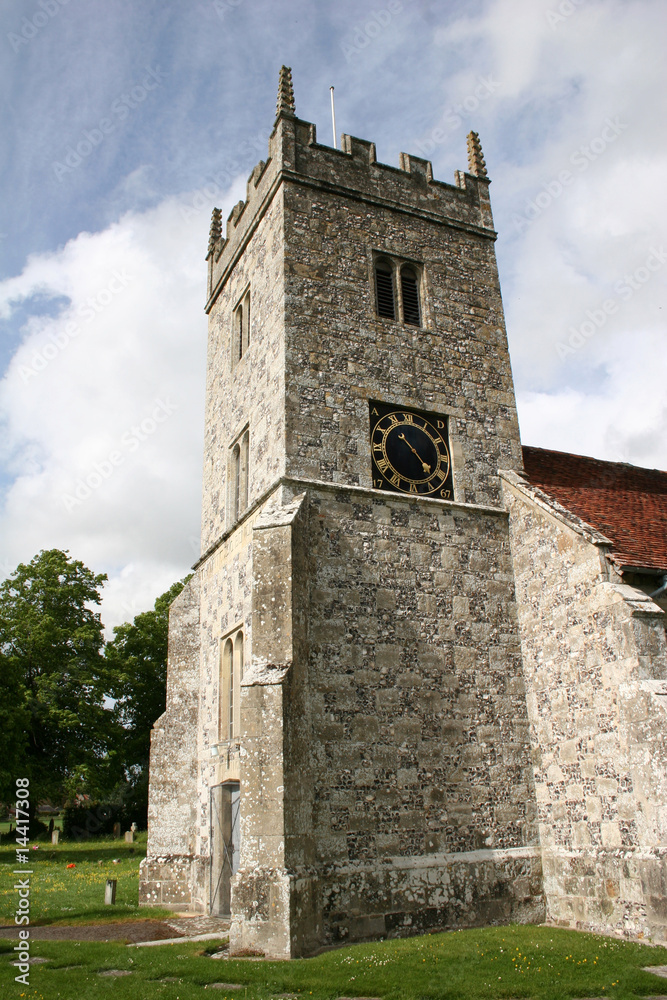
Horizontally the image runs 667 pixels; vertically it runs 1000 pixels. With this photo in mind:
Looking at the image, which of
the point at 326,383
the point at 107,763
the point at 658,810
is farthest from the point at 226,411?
the point at 107,763

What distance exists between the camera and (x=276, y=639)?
35.4 feet

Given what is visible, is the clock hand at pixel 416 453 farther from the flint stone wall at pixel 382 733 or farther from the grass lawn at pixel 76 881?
the grass lawn at pixel 76 881

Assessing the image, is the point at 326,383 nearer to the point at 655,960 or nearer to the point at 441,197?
the point at 441,197

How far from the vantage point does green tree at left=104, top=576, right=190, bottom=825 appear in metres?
32.2

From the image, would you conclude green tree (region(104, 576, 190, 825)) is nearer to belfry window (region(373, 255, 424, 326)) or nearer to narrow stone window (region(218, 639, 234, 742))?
narrow stone window (region(218, 639, 234, 742))

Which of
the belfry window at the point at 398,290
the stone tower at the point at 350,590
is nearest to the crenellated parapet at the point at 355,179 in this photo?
the stone tower at the point at 350,590

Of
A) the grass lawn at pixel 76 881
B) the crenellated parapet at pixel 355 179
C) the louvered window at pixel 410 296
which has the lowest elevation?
the grass lawn at pixel 76 881

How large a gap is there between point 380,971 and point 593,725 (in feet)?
15.8

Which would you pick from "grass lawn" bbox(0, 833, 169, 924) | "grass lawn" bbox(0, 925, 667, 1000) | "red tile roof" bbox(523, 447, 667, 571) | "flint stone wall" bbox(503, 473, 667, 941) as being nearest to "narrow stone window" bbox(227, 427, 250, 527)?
"flint stone wall" bbox(503, 473, 667, 941)

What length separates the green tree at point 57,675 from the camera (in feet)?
87.2

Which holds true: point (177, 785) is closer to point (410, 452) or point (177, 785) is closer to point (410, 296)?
point (410, 452)

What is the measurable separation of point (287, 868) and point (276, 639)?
2.96 metres

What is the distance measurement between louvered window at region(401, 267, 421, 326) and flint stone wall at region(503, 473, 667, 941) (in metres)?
4.50

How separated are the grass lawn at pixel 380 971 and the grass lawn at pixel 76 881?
3.08m
